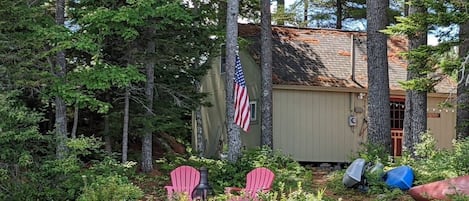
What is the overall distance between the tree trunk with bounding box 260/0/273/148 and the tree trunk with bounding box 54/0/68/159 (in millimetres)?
5048

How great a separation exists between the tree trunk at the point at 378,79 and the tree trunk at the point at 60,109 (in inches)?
225

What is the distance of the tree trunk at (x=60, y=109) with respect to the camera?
7.47 meters

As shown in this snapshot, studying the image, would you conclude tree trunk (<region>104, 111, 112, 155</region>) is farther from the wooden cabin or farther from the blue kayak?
the blue kayak

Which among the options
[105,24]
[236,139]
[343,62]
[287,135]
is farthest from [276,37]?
[105,24]

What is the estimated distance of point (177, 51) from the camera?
34.2 ft

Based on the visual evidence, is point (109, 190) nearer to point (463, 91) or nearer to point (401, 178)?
point (401, 178)

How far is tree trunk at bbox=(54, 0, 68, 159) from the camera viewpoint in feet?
24.5

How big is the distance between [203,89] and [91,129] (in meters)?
5.94

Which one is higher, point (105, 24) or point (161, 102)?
point (105, 24)

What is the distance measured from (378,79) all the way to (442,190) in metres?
4.22

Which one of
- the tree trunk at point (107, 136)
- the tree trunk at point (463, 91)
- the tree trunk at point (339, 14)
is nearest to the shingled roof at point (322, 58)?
the tree trunk at point (463, 91)

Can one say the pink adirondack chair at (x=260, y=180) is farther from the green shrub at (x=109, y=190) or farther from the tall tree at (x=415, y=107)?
the tall tree at (x=415, y=107)

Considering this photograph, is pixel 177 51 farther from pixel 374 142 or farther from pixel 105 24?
pixel 374 142

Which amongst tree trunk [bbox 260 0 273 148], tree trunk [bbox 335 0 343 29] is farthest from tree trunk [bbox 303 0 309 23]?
tree trunk [bbox 260 0 273 148]
